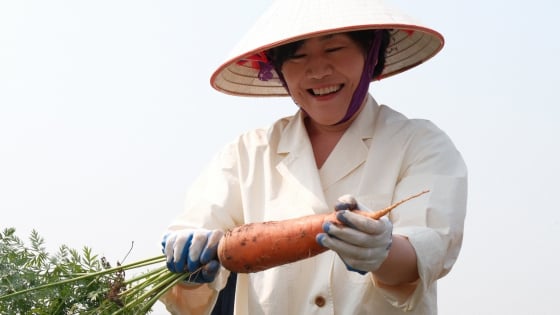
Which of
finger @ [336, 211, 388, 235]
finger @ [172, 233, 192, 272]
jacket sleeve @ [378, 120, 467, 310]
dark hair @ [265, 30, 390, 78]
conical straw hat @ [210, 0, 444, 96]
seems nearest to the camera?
finger @ [336, 211, 388, 235]

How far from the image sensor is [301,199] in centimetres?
366

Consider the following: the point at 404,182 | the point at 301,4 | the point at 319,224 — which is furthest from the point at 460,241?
the point at 301,4

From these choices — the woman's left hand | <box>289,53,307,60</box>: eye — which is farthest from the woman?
the woman's left hand

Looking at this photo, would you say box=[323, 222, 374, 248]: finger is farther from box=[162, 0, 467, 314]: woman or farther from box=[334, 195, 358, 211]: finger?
box=[162, 0, 467, 314]: woman

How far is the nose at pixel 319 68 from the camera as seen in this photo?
11.7ft

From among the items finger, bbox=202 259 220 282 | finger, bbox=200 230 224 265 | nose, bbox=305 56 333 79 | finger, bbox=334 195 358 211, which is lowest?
finger, bbox=202 259 220 282

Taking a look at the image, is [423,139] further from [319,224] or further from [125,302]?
[125,302]

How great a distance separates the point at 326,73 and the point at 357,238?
31.2 inches

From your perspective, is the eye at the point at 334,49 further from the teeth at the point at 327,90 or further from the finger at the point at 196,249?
the finger at the point at 196,249

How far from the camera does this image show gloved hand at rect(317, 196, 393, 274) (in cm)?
299

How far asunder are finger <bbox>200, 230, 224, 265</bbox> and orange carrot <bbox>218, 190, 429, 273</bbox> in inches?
1.5

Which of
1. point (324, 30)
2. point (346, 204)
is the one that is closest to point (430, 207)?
point (346, 204)

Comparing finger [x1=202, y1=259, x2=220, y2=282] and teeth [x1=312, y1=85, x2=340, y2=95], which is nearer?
finger [x1=202, y1=259, x2=220, y2=282]

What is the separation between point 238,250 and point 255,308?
0.31 m
